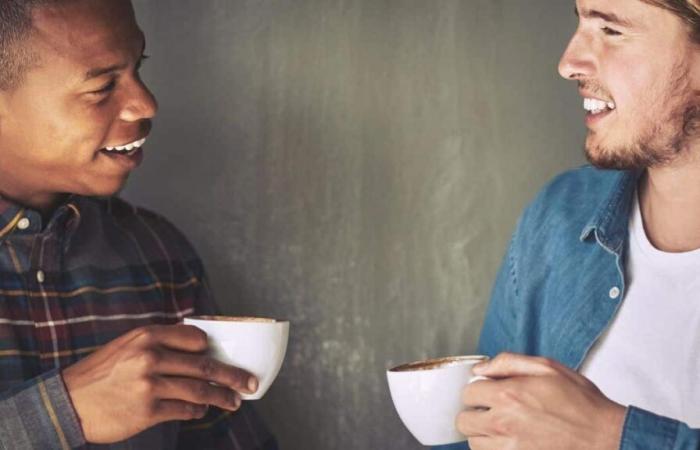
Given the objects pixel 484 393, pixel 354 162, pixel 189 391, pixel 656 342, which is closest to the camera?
pixel 484 393

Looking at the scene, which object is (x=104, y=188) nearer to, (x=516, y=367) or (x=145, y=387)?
(x=145, y=387)

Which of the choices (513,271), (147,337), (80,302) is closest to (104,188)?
(80,302)

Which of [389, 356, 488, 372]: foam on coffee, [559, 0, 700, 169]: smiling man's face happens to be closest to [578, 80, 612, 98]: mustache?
[559, 0, 700, 169]: smiling man's face

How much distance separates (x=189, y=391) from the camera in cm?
124

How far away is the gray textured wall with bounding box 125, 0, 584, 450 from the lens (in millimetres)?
1838

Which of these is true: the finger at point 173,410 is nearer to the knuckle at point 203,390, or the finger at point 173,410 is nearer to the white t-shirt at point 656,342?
the knuckle at point 203,390

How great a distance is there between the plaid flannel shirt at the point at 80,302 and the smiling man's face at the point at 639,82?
0.66 m

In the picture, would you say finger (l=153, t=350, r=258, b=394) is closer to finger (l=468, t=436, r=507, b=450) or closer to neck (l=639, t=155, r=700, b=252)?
finger (l=468, t=436, r=507, b=450)

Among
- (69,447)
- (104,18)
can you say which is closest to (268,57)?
(104,18)

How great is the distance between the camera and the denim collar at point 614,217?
1.53 metres

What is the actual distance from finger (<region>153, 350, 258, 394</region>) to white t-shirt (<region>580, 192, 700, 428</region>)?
1.70 feet

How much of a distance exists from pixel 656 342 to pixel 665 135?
0.91 feet

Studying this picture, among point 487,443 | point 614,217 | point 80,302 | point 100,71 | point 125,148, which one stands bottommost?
point 487,443

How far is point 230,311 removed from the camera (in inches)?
73.7
